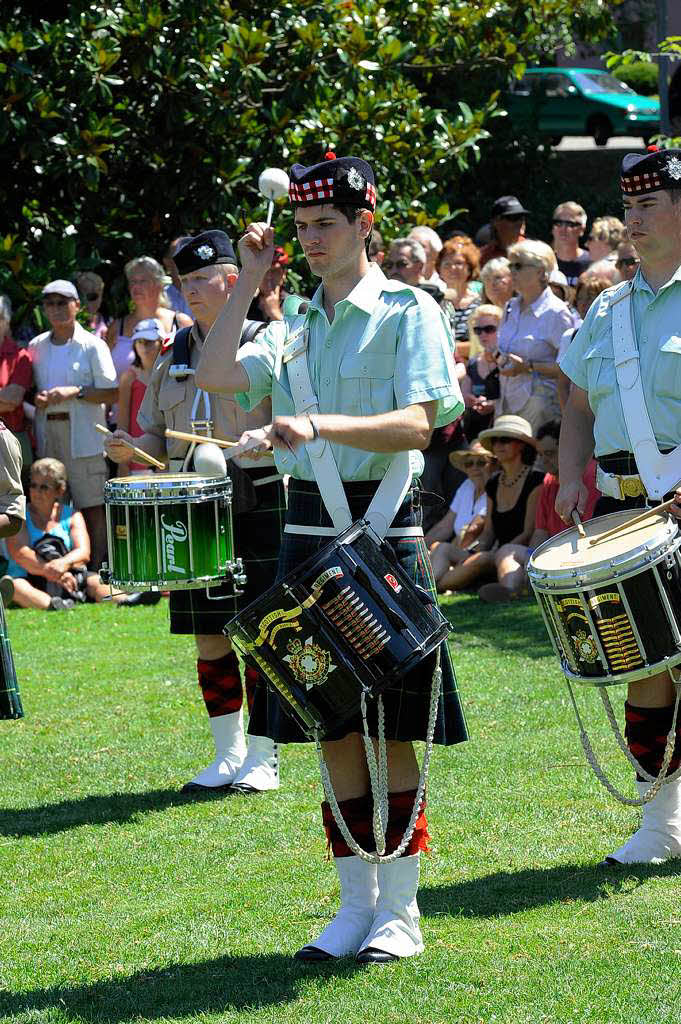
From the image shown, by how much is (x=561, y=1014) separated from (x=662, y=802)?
132 centimetres

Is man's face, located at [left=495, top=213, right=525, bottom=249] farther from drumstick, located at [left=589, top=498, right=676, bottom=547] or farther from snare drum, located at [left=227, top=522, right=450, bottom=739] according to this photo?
snare drum, located at [left=227, top=522, right=450, bottom=739]

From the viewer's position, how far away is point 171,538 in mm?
5602

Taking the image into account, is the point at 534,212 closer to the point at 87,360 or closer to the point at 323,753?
the point at 87,360

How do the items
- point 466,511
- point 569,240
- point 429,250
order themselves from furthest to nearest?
point 569,240, point 429,250, point 466,511

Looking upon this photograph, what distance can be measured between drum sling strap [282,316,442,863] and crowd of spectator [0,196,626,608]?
528 centimetres

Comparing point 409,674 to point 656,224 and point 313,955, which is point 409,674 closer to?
point 313,955

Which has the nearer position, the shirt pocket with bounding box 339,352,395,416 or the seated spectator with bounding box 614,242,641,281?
the shirt pocket with bounding box 339,352,395,416

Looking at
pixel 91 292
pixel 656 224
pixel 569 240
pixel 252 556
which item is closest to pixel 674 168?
pixel 656 224

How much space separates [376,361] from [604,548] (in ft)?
2.83

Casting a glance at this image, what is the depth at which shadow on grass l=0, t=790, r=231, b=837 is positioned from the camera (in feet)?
19.4

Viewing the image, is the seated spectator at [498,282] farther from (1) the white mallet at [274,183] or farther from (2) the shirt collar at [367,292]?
(2) the shirt collar at [367,292]

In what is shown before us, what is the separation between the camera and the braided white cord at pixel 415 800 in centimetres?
419

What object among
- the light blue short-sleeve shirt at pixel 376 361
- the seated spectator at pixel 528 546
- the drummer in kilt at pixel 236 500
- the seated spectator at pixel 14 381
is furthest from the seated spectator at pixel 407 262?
the light blue short-sleeve shirt at pixel 376 361

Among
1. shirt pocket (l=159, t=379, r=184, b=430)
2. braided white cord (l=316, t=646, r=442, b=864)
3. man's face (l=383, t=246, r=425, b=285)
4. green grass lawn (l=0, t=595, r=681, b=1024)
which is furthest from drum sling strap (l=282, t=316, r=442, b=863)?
man's face (l=383, t=246, r=425, b=285)
